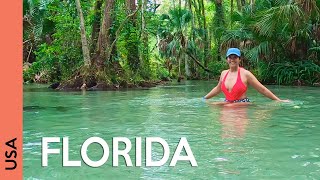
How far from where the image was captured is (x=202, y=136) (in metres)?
5.41

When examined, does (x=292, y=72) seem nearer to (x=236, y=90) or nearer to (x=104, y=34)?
(x=104, y=34)

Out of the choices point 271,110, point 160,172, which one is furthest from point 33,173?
point 271,110

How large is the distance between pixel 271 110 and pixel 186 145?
3.97 meters

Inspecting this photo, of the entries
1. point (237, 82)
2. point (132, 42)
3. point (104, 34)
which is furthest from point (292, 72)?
point (237, 82)

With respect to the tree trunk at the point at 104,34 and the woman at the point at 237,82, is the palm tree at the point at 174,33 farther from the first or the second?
the woman at the point at 237,82

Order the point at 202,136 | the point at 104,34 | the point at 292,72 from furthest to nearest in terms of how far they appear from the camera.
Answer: the point at 292,72 < the point at 104,34 < the point at 202,136

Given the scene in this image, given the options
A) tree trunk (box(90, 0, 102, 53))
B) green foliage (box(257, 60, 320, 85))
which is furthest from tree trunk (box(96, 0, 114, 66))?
green foliage (box(257, 60, 320, 85))

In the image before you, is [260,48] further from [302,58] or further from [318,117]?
[318,117]

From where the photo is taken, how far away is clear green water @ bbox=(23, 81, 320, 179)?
11.9ft

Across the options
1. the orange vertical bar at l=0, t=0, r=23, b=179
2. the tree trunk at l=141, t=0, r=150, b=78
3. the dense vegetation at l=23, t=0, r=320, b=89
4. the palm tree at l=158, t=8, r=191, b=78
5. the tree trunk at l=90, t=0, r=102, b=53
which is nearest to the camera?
the orange vertical bar at l=0, t=0, r=23, b=179

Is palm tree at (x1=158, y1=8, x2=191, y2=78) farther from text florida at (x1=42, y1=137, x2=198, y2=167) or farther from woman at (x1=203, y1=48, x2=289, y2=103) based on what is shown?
text florida at (x1=42, y1=137, x2=198, y2=167)

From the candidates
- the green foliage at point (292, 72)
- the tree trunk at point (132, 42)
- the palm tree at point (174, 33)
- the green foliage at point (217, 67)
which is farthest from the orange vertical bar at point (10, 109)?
the green foliage at point (217, 67)

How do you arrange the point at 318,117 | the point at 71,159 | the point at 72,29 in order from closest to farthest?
the point at 71,159 < the point at 318,117 < the point at 72,29

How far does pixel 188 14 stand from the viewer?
3331cm
